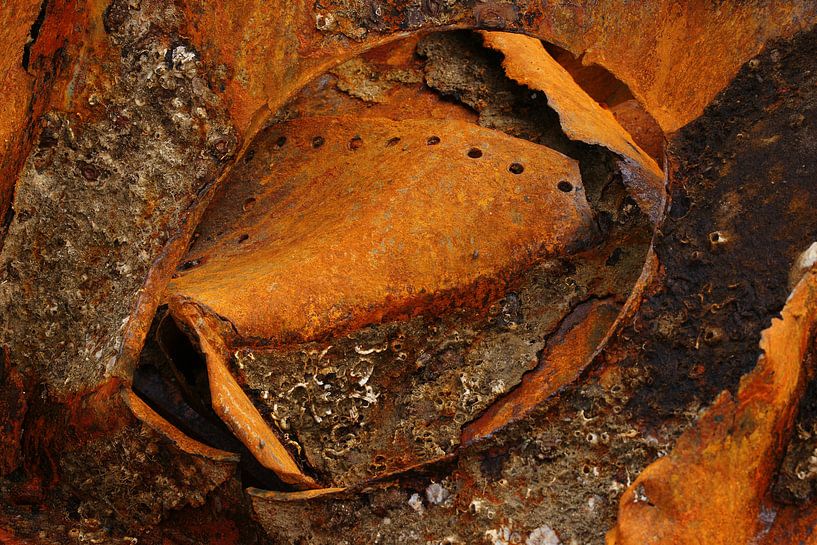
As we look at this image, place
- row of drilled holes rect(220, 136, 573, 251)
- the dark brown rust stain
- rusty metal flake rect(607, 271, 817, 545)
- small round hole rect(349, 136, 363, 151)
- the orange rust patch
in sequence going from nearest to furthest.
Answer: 1. rusty metal flake rect(607, 271, 817, 545)
2. the dark brown rust stain
3. the orange rust patch
4. row of drilled holes rect(220, 136, 573, 251)
5. small round hole rect(349, 136, 363, 151)

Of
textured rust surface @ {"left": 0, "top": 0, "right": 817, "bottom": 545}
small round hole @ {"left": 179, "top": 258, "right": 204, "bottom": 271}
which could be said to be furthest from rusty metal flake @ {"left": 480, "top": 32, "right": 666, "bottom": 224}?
small round hole @ {"left": 179, "top": 258, "right": 204, "bottom": 271}

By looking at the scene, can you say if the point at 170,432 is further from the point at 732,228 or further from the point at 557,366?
the point at 732,228

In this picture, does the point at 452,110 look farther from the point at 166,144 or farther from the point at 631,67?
the point at 166,144

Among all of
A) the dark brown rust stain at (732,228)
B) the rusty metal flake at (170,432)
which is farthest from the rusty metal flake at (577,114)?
the rusty metal flake at (170,432)

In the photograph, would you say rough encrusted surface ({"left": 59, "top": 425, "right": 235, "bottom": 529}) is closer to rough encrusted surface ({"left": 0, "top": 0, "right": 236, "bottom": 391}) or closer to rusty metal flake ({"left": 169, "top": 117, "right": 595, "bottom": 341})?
rough encrusted surface ({"left": 0, "top": 0, "right": 236, "bottom": 391})

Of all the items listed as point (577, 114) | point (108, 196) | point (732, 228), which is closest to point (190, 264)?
point (108, 196)

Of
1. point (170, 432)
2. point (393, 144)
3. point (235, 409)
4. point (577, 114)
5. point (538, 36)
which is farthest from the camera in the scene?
point (577, 114)

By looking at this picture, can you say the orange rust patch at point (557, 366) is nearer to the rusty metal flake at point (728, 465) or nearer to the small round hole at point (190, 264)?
the rusty metal flake at point (728, 465)
